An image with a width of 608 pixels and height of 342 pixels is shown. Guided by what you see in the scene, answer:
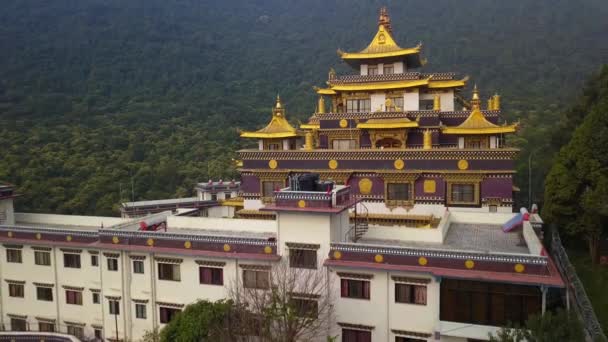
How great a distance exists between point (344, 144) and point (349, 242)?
A: 10412 mm

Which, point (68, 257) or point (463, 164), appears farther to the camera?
point (463, 164)

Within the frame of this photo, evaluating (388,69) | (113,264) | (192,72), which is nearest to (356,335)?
(113,264)

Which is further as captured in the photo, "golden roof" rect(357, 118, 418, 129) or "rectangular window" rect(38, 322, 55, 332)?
"golden roof" rect(357, 118, 418, 129)

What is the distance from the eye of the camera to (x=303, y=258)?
17.0 meters

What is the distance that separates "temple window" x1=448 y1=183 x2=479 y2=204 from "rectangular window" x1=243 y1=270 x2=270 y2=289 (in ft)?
34.7

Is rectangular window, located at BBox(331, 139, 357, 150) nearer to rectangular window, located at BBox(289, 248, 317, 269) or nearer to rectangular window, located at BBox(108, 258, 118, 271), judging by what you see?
rectangular window, located at BBox(289, 248, 317, 269)

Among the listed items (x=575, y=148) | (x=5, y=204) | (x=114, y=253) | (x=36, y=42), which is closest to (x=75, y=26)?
(x=36, y=42)

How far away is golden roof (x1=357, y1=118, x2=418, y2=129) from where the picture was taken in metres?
24.3

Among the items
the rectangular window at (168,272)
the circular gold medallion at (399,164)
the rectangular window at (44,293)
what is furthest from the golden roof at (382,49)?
the rectangular window at (44,293)

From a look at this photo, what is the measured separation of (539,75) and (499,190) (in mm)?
65430

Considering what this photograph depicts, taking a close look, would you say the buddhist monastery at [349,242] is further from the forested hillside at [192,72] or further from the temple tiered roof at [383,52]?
the forested hillside at [192,72]

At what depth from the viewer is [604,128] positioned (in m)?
21.9

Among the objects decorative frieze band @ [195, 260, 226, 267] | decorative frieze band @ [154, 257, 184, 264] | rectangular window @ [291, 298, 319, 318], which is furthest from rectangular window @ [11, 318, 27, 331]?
rectangular window @ [291, 298, 319, 318]

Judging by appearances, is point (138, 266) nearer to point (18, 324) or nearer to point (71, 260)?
point (71, 260)
